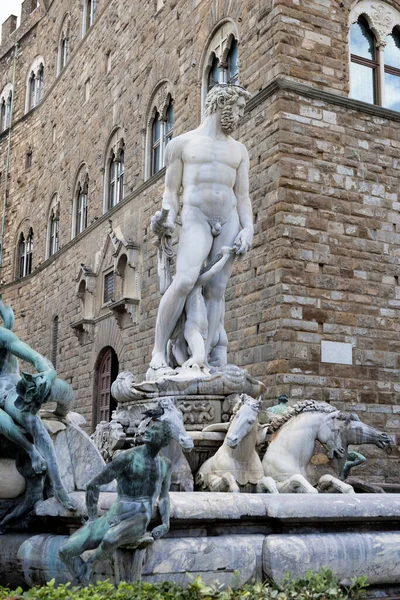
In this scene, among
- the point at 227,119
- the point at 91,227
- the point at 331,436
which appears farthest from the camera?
the point at 91,227

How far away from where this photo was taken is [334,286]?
11.6m

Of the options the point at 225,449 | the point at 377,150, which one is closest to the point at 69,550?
the point at 225,449

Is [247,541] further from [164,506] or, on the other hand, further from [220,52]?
Answer: [220,52]

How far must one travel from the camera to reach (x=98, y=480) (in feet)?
11.0

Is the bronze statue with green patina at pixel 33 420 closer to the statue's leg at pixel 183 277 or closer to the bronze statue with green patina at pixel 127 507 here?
the bronze statue with green patina at pixel 127 507

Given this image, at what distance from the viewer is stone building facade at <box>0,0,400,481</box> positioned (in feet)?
37.3

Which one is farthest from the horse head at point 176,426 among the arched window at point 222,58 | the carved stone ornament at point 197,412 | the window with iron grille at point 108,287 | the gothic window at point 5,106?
the gothic window at point 5,106

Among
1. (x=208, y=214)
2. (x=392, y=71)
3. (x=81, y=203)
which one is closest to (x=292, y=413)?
(x=208, y=214)

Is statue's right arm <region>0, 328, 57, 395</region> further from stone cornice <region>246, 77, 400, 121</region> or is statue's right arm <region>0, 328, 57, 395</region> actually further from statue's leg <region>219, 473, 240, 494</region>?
stone cornice <region>246, 77, 400, 121</region>

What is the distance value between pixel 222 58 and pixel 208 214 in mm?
7612

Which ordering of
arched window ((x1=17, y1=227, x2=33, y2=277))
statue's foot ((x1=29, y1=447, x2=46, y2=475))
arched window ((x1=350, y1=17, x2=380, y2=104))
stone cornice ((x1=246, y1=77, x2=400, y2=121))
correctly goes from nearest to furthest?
statue's foot ((x1=29, y1=447, x2=46, y2=475)) → stone cornice ((x1=246, y1=77, x2=400, y2=121)) → arched window ((x1=350, y1=17, x2=380, y2=104)) → arched window ((x1=17, y1=227, x2=33, y2=277))

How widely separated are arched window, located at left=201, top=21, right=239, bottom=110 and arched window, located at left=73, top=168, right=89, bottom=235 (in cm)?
780

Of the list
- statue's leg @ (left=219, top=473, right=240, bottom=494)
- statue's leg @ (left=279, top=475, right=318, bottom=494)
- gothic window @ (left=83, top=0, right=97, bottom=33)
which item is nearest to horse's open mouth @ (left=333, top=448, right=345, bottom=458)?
statue's leg @ (left=279, top=475, right=318, bottom=494)

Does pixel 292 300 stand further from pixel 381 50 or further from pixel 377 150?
pixel 381 50
